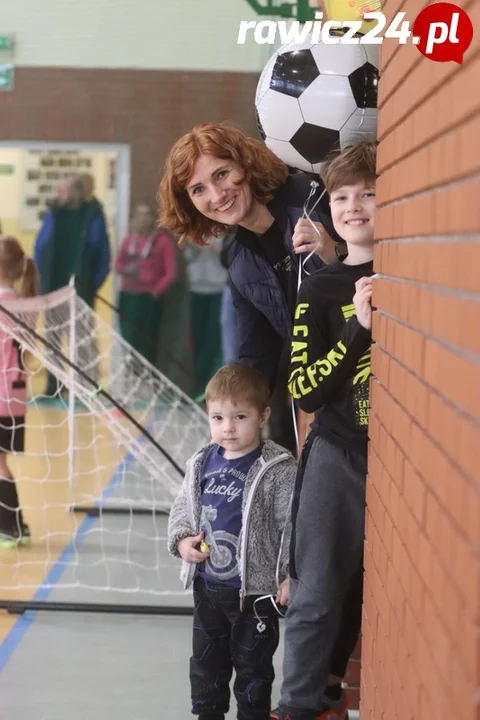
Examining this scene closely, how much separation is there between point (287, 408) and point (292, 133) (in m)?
1.82

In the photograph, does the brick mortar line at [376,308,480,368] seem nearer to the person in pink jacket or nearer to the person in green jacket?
the person in pink jacket

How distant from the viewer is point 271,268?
241 centimetres

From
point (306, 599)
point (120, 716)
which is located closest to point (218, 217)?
point (306, 599)

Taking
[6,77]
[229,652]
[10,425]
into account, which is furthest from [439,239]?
[6,77]

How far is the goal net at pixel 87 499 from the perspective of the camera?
11.8ft

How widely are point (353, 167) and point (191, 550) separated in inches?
36.9

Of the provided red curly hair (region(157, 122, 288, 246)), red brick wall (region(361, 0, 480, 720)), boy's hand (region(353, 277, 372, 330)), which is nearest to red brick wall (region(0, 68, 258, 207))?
red curly hair (region(157, 122, 288, 246))

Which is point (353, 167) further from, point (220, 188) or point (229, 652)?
point (229, 652)

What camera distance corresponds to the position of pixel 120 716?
8.57 ft

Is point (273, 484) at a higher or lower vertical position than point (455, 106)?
lower

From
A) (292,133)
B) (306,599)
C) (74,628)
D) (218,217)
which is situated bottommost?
(74,628)

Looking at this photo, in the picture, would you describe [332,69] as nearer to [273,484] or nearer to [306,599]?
[273,484]

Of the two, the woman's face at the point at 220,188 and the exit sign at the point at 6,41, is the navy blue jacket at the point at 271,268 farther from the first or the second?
the exit sign at the point at 6,41

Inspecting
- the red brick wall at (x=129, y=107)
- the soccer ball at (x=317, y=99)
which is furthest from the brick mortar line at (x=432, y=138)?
the red brick wall at (x=129, y=107)
